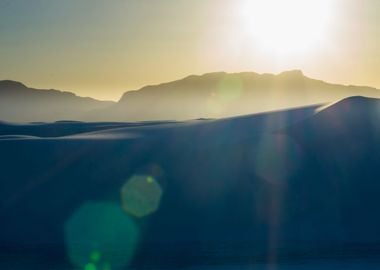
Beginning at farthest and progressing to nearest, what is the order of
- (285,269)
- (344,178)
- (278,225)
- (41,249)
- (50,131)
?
1. (50,131)
2. (344,178)
3. (278,225)
4. (41,249)
5. (285,269)

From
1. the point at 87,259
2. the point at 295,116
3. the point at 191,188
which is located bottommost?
the point at 87,259

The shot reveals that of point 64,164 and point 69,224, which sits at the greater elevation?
point 64,164

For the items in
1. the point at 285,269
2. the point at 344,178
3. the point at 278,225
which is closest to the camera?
the point at 285,269

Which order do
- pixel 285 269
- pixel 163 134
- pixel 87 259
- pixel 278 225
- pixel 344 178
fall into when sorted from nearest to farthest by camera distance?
pixel 285 269 < pixel 87 259 < pixel 278 225 < pixel 344 178 < pixel 163 134

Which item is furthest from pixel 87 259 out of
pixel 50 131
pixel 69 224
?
pixel 50 131

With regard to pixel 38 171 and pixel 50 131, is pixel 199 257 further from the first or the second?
pixel 50 131

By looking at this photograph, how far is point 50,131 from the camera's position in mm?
39625

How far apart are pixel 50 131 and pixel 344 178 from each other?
76.6 feet

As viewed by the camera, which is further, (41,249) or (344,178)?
(344,178)

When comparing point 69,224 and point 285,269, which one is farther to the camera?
point 69,224

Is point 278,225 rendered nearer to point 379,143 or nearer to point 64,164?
point 379,143

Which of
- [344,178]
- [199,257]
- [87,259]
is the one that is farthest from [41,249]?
[344,178]

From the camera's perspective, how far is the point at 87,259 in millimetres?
14602

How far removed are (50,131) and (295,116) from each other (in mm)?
17851
